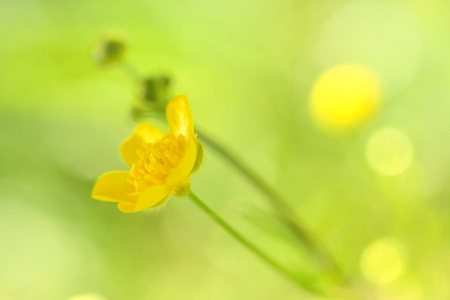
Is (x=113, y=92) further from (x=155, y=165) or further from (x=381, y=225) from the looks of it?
(x=155, y=165)

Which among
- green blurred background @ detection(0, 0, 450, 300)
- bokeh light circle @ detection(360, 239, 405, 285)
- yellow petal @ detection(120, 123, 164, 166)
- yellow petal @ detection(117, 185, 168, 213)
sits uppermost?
yellow petal @ detection(117, 185, 168, 213)

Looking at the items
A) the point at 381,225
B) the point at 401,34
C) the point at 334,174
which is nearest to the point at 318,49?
the point at 401,34

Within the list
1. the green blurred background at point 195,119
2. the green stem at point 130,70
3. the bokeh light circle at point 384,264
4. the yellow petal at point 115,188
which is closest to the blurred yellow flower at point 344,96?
the green blurred background at point 195,119

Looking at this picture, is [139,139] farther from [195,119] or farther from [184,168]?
[195,119]

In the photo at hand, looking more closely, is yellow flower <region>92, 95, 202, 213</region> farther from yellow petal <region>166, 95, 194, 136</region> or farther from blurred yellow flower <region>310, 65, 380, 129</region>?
blurred yellow flower <region>310, 65, 380, 129</region>

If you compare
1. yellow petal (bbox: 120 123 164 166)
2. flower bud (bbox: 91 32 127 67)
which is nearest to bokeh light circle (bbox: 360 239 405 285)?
yellow petal (bbox: 120 123 164 166)

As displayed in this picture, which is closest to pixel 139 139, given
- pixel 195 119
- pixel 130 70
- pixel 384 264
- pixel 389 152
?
pixel 130 70

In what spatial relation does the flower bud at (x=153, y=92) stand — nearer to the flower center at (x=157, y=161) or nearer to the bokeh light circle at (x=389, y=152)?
the flower center at (x=157, y=161)
